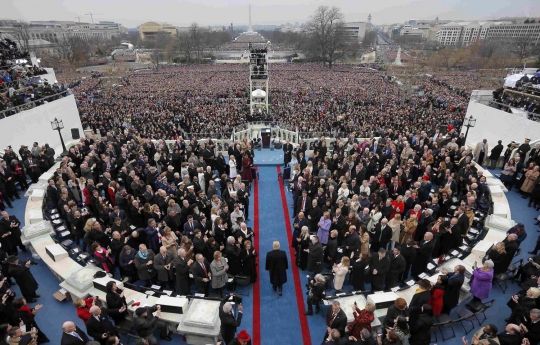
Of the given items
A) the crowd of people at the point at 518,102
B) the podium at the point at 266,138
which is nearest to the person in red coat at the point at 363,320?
the podium at the point at 266,138

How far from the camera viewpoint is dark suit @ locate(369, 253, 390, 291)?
20.1ft

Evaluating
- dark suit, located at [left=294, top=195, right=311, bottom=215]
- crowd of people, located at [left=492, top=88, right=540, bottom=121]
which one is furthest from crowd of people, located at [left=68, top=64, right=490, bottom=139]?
dark suit, located at [left=294, top=195, right=311, bottom=215]

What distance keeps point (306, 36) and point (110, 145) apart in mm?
82708

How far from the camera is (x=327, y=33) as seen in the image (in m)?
64.3

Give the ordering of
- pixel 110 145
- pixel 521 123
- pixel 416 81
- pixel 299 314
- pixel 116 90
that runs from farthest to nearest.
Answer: pixel 416 81 → pixel 116 90 → pixel 521 123 → pixel 110 145 → pixel 299 314

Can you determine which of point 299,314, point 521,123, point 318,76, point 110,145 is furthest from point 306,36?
point 299,314

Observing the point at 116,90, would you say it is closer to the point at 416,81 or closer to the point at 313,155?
the point at 313,155

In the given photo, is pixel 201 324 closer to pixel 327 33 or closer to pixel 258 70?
pixel 258 70

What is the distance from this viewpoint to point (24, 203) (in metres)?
10.2

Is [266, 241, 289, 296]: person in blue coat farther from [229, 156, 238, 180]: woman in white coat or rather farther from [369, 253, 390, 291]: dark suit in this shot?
[229, 156, 238, 180]: woman in white coat

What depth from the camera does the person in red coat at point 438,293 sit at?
5.40m

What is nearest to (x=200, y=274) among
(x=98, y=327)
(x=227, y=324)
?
(x=227, y=324)

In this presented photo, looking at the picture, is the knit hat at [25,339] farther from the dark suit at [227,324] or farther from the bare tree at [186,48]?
the bare tree at [186,48]

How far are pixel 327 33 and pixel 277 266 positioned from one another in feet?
220
